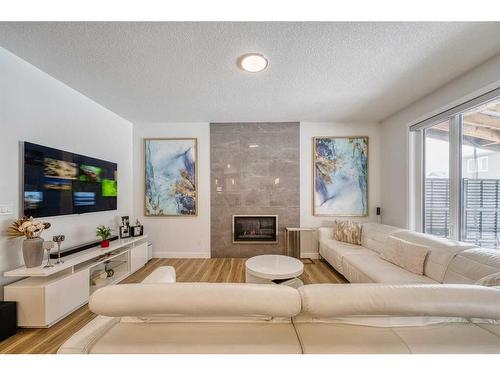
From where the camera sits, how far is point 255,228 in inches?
149

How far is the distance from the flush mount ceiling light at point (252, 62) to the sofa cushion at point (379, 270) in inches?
96.6

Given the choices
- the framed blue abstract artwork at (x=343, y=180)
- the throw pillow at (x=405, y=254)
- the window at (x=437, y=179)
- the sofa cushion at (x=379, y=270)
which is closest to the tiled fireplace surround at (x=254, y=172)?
the framed blue abstract artwork at (x=343, y=180)

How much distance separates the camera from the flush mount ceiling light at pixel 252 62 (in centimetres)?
184

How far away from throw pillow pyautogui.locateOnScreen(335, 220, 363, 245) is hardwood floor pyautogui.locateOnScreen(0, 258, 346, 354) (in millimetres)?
558

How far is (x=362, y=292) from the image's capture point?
2.95 feet

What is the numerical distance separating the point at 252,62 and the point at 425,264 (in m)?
2.72

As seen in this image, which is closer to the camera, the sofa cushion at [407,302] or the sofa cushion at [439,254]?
the sofa cushion at [407,302]

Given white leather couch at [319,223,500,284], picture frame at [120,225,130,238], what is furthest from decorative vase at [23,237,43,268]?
white leather couch at [319,223,500,284]

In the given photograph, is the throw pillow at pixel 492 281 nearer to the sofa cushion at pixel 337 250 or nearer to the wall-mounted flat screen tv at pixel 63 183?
the sofa cushion at pixel 337 250

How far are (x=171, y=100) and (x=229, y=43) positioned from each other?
1.47 m

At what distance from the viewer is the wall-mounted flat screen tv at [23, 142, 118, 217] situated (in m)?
1.98

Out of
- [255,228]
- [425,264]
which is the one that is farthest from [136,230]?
[425,264]

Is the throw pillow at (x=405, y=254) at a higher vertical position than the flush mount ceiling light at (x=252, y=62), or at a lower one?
lower
